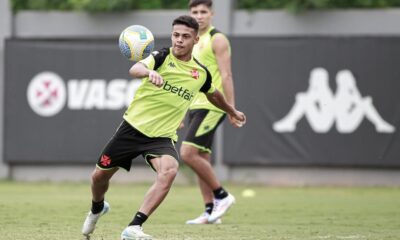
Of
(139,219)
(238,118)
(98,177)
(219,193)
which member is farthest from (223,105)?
(219,193)

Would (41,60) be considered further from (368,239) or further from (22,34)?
(368,239)

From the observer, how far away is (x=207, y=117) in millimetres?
11656

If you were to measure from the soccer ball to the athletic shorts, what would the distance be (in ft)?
9.64

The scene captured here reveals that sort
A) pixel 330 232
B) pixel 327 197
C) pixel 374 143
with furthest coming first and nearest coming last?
pixel 374 143
pixel 327 197
pixel 330 232

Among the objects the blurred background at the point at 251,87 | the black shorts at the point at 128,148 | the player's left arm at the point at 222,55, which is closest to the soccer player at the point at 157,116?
the black shorts at the point at 128,148

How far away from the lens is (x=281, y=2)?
63.6ft

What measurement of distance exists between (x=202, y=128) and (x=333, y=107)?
22.7 feet

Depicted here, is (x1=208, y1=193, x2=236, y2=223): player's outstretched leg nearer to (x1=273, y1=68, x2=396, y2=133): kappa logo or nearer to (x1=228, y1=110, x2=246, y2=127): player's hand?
A: (x1=228, y1=110, x2=246, y2=127): player's hand

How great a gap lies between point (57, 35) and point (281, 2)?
4865 mm

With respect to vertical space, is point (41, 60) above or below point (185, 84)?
below

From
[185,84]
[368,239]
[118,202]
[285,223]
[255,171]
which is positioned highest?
[185,84]

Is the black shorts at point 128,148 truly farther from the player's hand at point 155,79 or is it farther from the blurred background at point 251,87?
the blurred background at point 251,87

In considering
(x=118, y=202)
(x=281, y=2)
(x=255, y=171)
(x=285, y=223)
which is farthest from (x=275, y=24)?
(x=285, y=223)

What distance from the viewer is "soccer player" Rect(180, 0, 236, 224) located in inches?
450
